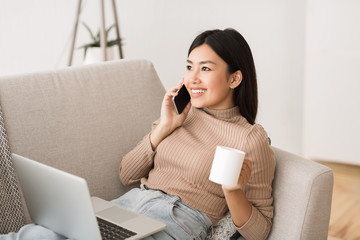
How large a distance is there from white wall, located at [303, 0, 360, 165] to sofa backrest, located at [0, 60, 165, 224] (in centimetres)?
148

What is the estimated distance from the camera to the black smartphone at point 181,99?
6.15 ft

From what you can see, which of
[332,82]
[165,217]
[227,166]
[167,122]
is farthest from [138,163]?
[332,82]

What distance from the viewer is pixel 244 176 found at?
154 centimetres

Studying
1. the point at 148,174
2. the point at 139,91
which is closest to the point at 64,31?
the point at 139,91

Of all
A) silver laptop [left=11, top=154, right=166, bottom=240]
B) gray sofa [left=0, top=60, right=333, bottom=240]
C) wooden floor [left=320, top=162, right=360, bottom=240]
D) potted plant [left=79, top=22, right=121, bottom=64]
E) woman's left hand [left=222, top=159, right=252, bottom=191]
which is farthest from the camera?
potted plant [left=79, top=22, right=121, bottom=64]

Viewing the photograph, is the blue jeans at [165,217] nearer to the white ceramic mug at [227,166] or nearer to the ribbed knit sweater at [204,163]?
the ribbed knit sweater at [204,163]

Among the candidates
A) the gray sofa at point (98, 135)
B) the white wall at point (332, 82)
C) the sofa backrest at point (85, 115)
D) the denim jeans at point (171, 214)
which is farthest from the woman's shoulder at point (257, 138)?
the white wall at point (332, 82)

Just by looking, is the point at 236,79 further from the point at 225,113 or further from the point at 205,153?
the point at 205,153

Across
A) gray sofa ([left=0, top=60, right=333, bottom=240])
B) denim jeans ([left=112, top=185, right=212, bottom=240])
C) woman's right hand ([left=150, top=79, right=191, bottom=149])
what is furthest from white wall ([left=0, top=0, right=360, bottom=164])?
denim jeans ([left=112, top=185, right=212, bottom=240])

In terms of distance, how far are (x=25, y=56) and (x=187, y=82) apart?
6.36 feet

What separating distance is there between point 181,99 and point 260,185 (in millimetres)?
426

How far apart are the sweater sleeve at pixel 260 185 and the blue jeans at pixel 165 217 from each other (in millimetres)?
129

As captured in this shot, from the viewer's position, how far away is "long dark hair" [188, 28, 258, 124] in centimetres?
179

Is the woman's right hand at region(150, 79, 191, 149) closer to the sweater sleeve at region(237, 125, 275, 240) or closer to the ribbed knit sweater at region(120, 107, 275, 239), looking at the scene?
the ribbed knit sweater at region(120, 107, 275, 239)
